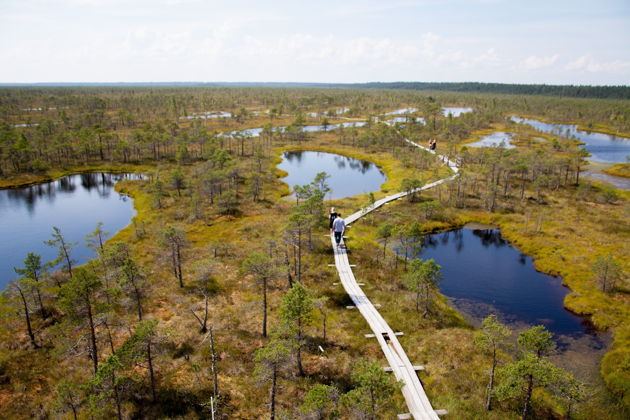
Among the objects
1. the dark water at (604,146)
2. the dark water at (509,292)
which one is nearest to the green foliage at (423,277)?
the dark water at (509,292)

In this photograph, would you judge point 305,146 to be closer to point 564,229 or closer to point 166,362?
point 564,229

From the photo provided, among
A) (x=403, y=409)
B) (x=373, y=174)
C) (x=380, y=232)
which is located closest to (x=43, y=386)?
(x=403, y=409)

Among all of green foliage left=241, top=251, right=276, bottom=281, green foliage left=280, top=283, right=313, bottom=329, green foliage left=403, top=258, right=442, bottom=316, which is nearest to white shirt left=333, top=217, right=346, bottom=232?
green foliage left=403, top=258, right=442, bottom=316

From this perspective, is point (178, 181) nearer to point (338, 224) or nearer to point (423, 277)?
point (338, 224)

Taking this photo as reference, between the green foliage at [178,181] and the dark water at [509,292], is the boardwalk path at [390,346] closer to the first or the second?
the dark water at [509,292]

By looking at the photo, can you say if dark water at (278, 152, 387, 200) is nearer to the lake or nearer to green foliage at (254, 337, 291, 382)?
the lake
